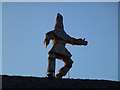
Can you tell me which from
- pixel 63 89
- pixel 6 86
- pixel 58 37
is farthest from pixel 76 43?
pixel 6 86

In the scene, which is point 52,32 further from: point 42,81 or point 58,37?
point 42,81

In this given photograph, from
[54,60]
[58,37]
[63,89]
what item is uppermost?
[58,37]

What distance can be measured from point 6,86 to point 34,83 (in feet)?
2.80

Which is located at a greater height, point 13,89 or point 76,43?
point 76,43

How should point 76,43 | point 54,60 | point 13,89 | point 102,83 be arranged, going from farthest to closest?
point 76,43 < point 54,60 < point 102,83 < point 13,89

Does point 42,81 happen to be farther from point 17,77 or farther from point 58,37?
point 58,37

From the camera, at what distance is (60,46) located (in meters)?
12.3

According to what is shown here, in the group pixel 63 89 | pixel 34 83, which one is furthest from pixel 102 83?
pixel 34 83

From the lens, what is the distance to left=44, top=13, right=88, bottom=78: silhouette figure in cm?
1190

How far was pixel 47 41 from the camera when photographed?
12125mm

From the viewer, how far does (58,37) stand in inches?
487

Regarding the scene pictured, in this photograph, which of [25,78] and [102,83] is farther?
[102,83]

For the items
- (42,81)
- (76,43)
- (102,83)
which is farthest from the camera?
(76,43)

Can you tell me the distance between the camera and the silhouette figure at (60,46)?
39.0ft
